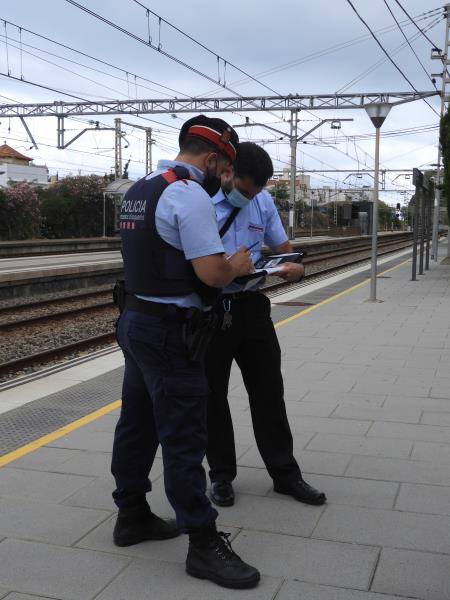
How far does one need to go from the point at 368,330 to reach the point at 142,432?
700 cm

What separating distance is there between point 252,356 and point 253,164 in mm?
996

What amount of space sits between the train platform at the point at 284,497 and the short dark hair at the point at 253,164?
1.68 meters

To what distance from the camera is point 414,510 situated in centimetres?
371

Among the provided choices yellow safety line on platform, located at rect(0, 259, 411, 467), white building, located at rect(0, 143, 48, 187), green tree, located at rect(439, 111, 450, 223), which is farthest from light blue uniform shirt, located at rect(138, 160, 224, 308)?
white building, located at rect(0, 143, 48, 187)

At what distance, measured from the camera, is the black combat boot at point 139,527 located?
Answer: 3318mm

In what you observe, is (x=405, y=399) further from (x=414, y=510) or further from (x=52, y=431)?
(x=52, y=431)

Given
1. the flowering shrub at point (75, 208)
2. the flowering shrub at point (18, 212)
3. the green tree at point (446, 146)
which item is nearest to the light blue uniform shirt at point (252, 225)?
the green tree at point (446, 146)

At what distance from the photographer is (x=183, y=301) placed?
9.82 ft

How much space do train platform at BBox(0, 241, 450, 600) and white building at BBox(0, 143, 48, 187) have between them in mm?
51547

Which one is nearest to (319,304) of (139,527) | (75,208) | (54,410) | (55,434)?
(54,410)

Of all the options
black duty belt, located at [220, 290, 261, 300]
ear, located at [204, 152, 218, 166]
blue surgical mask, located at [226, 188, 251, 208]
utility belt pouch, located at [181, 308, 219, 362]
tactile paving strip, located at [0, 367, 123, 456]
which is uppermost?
ear, located at [204, 152, 218, 166]

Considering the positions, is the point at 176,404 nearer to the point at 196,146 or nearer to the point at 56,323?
the point at 196,146

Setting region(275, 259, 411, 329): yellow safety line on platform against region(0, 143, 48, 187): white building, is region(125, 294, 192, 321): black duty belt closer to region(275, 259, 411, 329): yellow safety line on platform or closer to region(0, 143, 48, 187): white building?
region(275, 259, 411, 329): yellow safety line on platform

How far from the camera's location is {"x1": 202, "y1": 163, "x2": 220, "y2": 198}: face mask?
10.2ft
